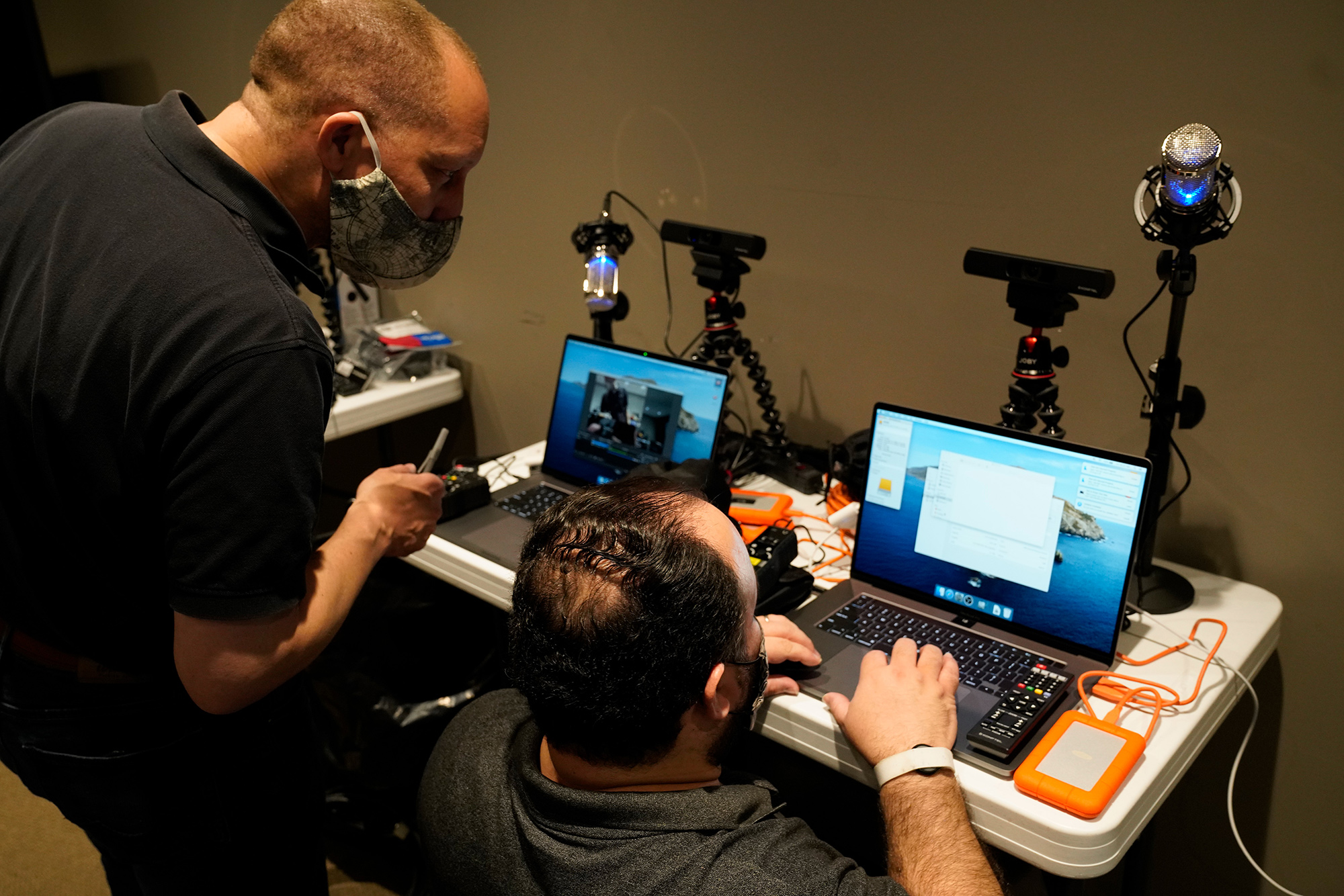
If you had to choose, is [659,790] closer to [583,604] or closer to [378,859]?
[583,604]

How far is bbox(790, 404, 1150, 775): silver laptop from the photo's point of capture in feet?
4.44

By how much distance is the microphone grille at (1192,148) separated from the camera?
52.0 inches

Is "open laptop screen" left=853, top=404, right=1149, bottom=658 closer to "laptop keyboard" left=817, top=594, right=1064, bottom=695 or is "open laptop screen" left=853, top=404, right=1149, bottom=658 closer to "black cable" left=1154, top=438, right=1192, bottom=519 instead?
"laptop keyboard" left=817, top=594, right=1064, bottom=695

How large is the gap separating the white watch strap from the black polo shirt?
0.70m

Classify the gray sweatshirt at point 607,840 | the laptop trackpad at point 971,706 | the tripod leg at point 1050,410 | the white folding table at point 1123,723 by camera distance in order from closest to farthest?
the gray sweatshirt at point 607,840 < the white folding table at point 1123,723 < the laptop trackpad at point 971,706 < the tripod leg at point 1050,410

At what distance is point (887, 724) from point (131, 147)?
1.10 meters

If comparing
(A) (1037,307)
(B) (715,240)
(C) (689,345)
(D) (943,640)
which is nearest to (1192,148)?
(A) (1037,307)

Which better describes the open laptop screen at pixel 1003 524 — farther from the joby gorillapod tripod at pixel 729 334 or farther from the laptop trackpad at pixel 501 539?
the laptop trackpad at pixel 501 539

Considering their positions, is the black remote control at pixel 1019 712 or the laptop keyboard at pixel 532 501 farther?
the laptop keyboard at pixel 532 501

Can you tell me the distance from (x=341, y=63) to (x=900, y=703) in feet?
3.38

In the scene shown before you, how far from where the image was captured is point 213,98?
333 cm

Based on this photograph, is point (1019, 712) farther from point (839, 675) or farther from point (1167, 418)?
point (1167, 418)

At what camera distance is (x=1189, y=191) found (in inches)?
53.4

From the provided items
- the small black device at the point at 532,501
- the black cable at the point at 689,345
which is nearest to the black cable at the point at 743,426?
the black cable at the point at 689,345
